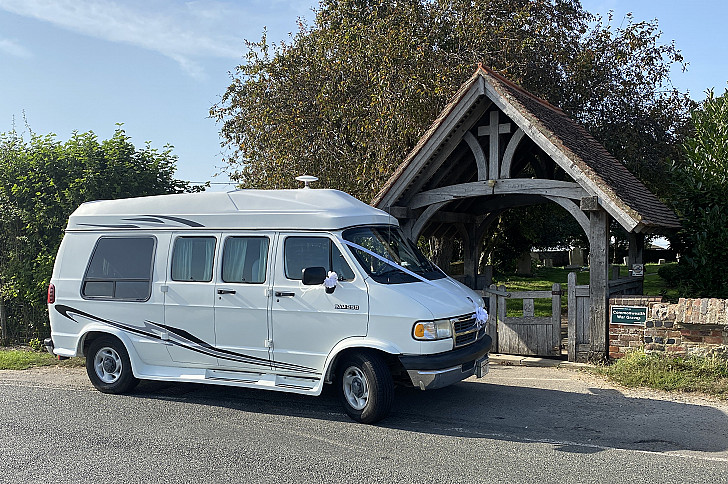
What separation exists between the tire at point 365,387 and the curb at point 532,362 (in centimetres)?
415

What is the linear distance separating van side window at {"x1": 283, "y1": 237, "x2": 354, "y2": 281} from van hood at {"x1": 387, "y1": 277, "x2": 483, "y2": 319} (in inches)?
25.9

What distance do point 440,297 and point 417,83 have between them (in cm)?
885

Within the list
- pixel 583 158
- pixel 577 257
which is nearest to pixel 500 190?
pixel 583 158

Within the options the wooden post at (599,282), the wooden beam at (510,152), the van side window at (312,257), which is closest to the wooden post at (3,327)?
the van side window at (312,257)

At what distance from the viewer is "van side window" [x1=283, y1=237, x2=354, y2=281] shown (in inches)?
313

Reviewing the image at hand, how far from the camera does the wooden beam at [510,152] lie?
37.2 feet

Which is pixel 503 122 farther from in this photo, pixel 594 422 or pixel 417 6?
pixel 417 6

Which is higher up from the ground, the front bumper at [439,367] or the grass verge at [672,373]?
the front bumper at [439,367]

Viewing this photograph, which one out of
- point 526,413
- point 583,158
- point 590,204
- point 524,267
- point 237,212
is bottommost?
point 526,413

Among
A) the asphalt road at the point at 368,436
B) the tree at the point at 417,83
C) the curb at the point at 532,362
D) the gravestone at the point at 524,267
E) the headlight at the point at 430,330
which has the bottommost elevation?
the asphalt road at the point at 368,436

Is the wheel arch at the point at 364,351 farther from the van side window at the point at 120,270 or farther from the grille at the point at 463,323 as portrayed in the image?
the van side window at the point at 120,270

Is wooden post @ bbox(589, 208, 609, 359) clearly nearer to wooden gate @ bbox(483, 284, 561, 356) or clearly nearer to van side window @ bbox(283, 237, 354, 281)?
wooden gate @ bbox(483, 284, 561, 356)

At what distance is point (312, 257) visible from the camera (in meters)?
8.12

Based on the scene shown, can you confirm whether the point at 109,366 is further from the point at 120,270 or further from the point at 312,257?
the point at 312,257
